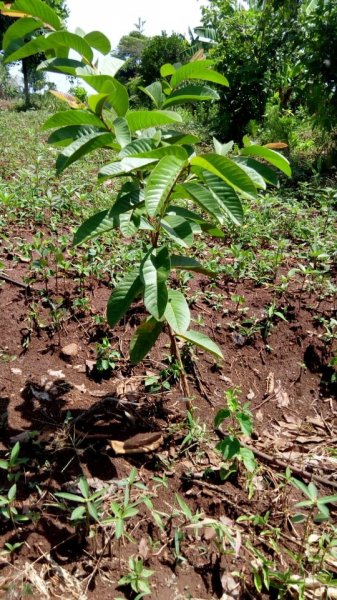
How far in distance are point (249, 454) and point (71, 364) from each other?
2.99ft

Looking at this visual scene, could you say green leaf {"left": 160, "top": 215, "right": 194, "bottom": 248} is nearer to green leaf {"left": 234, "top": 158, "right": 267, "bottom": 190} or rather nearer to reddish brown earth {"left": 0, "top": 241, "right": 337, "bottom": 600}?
green leaf {"left": 234, "top": 158, "right": 267, "bottom": 190}

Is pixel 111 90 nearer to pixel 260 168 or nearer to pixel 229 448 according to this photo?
pixel 260 168

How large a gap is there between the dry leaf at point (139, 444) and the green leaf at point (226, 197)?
3.07 ft

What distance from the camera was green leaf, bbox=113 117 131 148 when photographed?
1262mm

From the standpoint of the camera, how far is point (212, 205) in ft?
4.00

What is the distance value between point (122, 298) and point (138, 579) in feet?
2.69

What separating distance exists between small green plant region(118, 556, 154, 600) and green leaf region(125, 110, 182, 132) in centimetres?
126

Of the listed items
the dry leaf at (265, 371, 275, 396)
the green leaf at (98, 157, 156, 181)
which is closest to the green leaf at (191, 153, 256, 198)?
the green leaf at (98, 157, 156, 181)

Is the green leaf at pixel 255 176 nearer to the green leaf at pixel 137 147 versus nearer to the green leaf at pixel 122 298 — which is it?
the green leaf at pixel 137 147

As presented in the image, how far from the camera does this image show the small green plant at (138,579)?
1.23 m

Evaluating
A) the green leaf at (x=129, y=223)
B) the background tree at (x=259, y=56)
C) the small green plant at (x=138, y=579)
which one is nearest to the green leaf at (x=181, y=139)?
the green leaf at (x=129, y=223)

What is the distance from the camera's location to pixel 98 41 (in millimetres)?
1326

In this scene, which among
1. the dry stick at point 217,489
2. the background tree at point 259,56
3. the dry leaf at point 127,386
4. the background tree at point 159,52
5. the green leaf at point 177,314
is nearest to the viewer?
the green leaf at point 177,314

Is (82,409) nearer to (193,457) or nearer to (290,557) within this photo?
(193,457)
